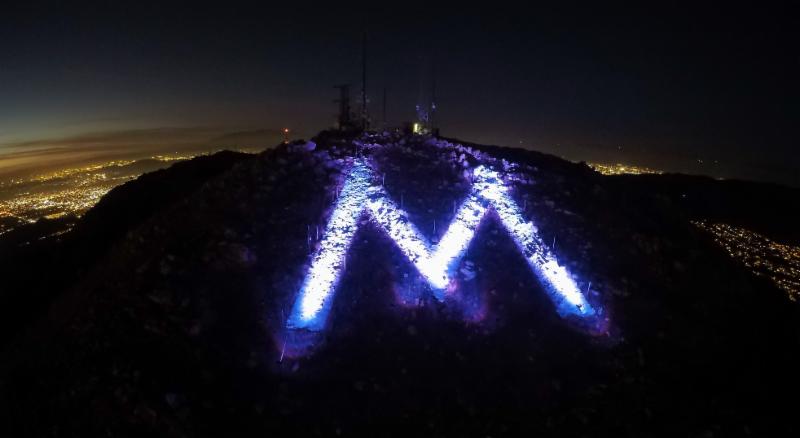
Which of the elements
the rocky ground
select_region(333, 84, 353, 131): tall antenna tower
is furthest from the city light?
select_region(333, 84, 353, 131): tall antenna tower

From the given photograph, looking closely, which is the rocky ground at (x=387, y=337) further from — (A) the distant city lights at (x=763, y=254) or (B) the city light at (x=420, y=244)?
(A) the distant city lights at (x=763, y=254)

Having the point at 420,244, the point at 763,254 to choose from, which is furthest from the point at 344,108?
the point at 763,254

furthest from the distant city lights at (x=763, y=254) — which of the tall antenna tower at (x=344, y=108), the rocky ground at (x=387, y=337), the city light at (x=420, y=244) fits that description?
the tall antenna tower at (x=344, y=108)

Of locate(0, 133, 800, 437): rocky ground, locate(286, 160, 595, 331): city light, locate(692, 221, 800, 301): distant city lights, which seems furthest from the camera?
locate(692, 221, 800, 301): distant city lights

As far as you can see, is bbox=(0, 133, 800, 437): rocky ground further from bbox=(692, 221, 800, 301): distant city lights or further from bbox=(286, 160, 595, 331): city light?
bbox=(692, 221, 800, 301): distant city lights

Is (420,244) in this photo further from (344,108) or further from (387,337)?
(344,108)
